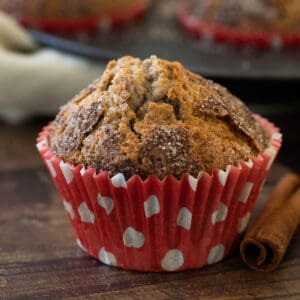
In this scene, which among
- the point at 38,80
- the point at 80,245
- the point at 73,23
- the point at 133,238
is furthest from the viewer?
the point at 73,23

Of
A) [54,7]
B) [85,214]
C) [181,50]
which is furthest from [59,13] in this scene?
[85,214]

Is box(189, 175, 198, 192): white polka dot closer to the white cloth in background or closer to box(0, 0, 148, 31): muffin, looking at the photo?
the white cloth in background

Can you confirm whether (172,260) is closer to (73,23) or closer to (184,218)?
(184,218)

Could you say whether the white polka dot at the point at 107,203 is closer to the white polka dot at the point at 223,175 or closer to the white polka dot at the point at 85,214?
the white polka dot at the point at 85,214

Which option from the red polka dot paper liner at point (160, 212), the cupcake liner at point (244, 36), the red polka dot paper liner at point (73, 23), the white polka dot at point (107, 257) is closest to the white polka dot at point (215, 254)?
the red polka dot paper liner at point (160, 212)

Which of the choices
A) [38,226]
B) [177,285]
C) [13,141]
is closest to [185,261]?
[177,285]

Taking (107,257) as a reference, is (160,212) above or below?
above
